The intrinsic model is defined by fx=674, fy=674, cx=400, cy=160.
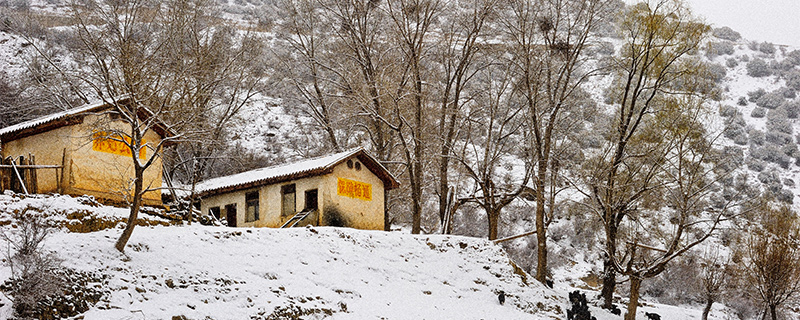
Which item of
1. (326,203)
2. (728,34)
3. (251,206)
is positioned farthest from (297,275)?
(728,34)

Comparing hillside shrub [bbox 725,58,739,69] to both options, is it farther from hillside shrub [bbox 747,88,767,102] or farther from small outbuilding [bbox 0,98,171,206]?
small outbuilding [bbox 0,98,171,206]

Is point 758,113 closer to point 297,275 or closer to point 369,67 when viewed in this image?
point 369,67

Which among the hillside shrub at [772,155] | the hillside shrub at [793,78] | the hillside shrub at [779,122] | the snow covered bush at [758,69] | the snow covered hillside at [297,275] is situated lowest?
the snow covered hillside at [297,275]

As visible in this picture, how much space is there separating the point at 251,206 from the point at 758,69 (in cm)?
6195

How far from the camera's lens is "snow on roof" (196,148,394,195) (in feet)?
77.1

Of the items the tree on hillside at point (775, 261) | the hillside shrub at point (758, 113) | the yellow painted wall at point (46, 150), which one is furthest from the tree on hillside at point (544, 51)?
the hillside shrub at point (758, 113)

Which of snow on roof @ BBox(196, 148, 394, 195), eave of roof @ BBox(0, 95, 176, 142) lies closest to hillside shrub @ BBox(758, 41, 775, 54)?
snow on roof @ BBox(196, 148, 394, 195)

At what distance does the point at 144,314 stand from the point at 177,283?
5.54 ft

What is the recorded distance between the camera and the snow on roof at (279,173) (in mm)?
23500

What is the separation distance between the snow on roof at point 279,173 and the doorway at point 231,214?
32.1 inches

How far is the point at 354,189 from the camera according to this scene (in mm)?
25094

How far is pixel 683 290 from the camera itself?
3534 cm

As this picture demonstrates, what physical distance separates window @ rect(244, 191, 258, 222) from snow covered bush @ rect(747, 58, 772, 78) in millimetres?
61052

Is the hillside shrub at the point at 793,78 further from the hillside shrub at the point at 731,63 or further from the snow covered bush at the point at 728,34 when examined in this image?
the snow covered bush at the point at 728,34
